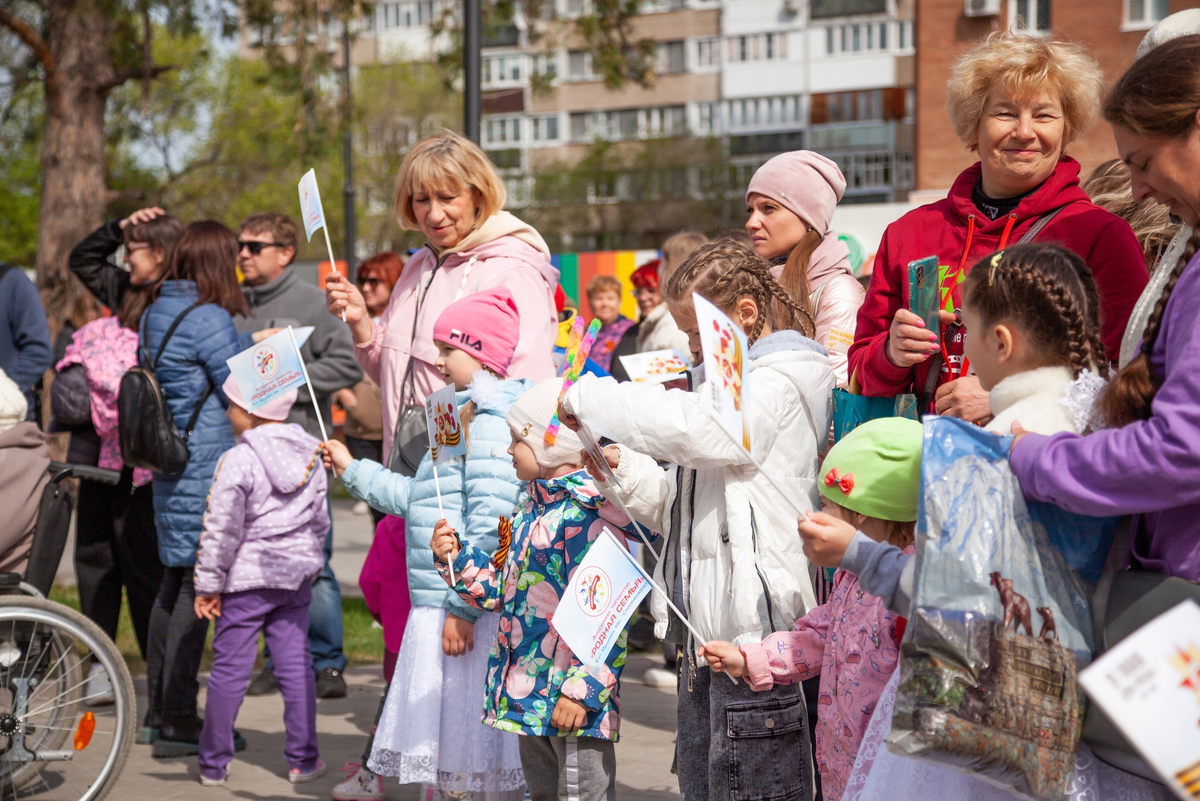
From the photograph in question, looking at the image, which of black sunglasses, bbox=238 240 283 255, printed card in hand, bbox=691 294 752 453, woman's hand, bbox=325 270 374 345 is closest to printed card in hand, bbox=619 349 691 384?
woman's hand, bbox=325 270 374 345

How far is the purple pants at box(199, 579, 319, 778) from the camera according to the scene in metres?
4.72

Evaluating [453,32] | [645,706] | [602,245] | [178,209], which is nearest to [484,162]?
[645,706]

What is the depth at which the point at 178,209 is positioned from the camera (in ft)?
109

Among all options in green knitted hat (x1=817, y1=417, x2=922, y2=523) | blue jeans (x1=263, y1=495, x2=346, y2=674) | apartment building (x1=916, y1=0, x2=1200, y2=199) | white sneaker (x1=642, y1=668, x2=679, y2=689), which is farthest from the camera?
apartment building (x1=916, y1=0, x2=1200, y2=199)

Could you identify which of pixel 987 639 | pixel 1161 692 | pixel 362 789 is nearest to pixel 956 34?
pixel 362 789

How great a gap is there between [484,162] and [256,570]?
1.81 m

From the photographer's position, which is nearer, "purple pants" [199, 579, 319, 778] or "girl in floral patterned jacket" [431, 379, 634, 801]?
"girl in floral patterned jacket" [431, 379, 634, 801]

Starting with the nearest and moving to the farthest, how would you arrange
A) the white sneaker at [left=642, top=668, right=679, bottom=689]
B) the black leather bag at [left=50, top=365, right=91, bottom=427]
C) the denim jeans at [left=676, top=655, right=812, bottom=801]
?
1. the denim jeans at [left=676, top=655, right=812, bottom=801]
2. the black leather bag at [left=50, top=365, right=91, bottom=427]
3. the white sneaker at [left=642, top=668, right=679, bottom=689]

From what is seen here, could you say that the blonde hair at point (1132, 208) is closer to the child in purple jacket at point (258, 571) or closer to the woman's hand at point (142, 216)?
the child in purple jacket at point (258, 571)

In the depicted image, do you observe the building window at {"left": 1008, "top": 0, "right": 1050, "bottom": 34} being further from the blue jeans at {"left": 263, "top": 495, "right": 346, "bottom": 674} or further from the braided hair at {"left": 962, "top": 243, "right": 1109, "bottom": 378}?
the blue jeans at {"left": 263, "top": 495, "right": 346, "bottom": 674}

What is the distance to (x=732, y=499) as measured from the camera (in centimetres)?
292

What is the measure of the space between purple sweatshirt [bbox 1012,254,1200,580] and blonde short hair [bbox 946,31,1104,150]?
0.96 metres

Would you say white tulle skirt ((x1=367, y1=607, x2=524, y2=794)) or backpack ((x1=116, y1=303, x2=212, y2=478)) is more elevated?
backpack ((x1=116, y1=303, x2=212, y2=478))

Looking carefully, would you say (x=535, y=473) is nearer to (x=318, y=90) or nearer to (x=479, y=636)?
(x=479, y=636)
